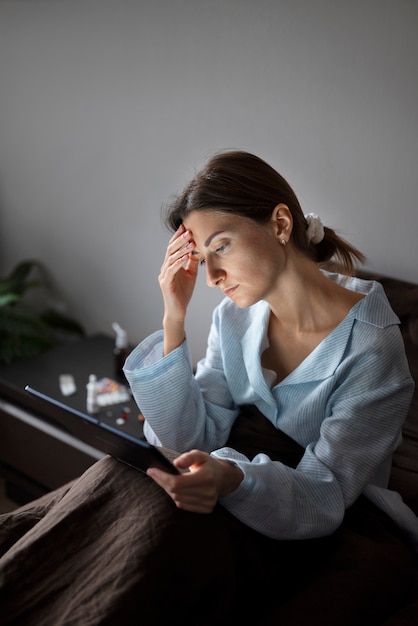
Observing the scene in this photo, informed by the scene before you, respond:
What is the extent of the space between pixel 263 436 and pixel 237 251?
0.42 metres

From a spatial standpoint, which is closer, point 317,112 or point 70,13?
point 317,112

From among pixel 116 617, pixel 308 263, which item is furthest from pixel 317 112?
pixel 116 617

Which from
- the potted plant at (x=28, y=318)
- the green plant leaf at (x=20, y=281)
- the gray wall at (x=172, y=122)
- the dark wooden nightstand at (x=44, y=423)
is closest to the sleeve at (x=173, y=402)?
the dark wooden nightstand at (x=44, y=423)

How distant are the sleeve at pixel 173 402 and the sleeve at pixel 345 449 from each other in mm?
125

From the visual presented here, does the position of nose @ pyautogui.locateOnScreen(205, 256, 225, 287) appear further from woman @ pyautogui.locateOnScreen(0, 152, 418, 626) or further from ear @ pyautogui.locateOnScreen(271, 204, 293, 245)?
ear @ pyautogui.locateOnScreen(271, 204, 293, 245)

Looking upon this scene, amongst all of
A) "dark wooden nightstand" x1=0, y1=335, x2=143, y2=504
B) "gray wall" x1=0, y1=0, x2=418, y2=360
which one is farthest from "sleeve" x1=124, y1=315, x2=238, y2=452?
"gray wall" x1=0, y1=0, x2=418, y2=360

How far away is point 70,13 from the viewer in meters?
2.51

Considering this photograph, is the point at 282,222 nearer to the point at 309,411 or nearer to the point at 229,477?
the point at 309,411

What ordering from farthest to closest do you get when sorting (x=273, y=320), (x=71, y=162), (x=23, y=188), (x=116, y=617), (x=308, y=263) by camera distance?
1. (x=23, y=188)
2. (x=71, y=162)
3. (x=273, y=320)
4. (x=308, y=263)
5. (x=116, y=617)

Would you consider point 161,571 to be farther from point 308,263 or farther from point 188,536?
point 308,263

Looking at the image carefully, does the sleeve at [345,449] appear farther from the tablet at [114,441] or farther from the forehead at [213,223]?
the forehead at [213,223]

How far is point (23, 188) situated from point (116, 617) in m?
2.15

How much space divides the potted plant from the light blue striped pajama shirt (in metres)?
1.03

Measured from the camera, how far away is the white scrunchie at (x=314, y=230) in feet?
4.80
